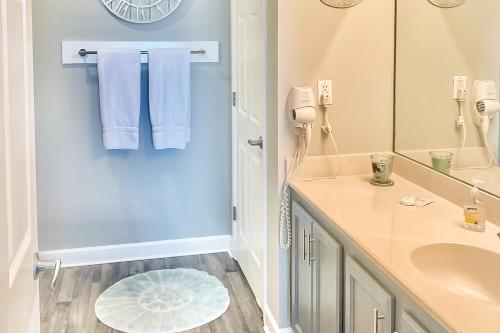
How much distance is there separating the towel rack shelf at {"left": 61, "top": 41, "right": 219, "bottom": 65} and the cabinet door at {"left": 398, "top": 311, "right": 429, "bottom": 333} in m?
2.51

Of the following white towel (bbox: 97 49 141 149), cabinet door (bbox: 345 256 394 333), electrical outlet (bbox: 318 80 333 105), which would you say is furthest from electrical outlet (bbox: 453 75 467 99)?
white towel (bbox: 97 49 141 149)

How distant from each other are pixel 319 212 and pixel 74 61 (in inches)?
82.0

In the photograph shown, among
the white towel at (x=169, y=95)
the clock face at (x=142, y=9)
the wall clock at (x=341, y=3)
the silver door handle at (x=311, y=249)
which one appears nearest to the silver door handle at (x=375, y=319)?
the silver door handle at (x=311, y=249)

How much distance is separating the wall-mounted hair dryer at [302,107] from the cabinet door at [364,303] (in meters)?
0.73

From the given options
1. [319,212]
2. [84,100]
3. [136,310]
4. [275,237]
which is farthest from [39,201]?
[319,212]

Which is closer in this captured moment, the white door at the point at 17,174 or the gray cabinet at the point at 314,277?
the white door at the point at 17,174

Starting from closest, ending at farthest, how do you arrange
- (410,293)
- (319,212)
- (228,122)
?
1. (410,293)
2. (319,212)
3. (228,122)

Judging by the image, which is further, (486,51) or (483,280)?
(486,51)

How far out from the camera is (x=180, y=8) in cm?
354

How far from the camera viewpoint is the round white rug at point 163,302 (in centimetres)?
287

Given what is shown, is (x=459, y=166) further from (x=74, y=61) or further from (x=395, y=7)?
(x=74, y=61)

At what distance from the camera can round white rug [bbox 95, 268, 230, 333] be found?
287 cm

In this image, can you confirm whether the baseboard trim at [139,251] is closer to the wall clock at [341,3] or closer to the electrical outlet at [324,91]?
the electrical outlet at [324,91]

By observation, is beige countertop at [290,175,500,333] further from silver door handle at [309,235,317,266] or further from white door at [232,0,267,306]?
white door at [232,0,267,306]
